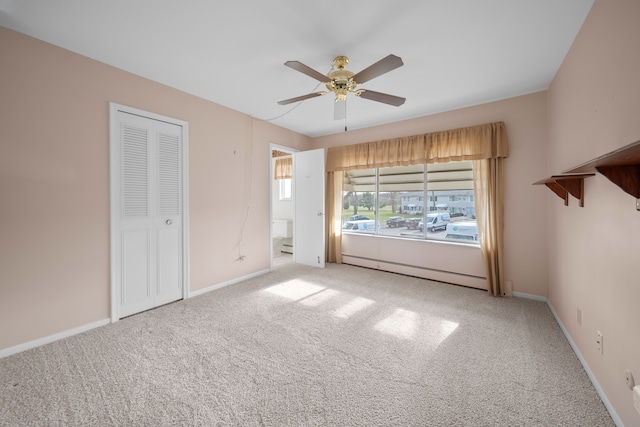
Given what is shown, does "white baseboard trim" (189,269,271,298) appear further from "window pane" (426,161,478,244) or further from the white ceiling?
"window pane" (426,161,478,244)

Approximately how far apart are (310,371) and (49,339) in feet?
7.61

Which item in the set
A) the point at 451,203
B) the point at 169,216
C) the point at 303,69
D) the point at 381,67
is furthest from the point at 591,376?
the point at 169,216

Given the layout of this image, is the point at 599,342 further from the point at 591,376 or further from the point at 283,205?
the point at 283,205

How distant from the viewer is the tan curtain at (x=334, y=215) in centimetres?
489

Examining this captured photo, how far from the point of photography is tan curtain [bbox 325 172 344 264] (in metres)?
4.89

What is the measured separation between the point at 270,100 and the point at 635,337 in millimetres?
3766

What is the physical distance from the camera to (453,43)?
86.1 inches

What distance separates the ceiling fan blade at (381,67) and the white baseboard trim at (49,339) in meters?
3.36

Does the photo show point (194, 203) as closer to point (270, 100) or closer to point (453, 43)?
point (270, 100)

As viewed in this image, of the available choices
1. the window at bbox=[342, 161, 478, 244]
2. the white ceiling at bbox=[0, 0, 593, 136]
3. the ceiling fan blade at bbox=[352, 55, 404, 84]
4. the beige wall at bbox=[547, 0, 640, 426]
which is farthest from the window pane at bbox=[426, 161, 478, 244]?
the ceiling fan blade at bbox=[352, 55, 404, 84]

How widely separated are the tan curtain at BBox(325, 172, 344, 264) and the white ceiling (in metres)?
2.09

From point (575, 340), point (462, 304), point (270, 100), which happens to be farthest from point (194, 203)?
point (575, 340)

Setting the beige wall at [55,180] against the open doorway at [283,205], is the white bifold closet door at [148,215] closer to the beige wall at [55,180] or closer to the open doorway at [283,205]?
the beige wall at [55,180]

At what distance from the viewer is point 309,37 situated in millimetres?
2107
